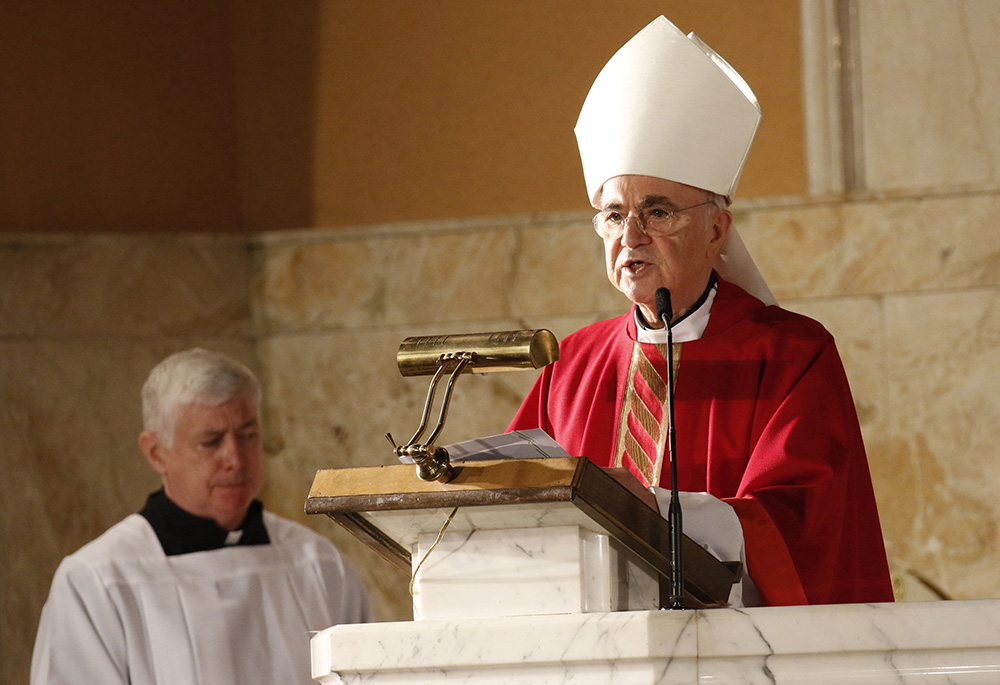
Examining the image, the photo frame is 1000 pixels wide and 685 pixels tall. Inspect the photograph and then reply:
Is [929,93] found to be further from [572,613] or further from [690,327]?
[572,613]

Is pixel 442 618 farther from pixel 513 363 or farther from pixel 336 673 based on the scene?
pixel 513 363

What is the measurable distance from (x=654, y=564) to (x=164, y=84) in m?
4.36

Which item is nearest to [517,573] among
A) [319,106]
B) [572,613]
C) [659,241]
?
[572,613]

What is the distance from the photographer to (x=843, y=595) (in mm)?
2514

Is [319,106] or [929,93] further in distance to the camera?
[319,106]

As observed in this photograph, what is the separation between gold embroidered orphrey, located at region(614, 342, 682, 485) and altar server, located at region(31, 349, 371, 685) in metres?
2.31

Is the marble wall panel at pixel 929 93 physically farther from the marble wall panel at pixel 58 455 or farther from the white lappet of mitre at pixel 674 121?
the marble wall panel at pixel 58 455

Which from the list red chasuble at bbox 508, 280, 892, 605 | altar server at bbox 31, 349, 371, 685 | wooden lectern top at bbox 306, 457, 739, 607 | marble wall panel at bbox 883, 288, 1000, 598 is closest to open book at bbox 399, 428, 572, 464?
wooden lectern top at bbox 306, 457, 739, 607

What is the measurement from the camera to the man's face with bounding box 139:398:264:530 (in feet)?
16.7

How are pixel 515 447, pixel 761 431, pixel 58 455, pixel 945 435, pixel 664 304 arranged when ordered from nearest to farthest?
pixel 515 447 → pixel 664 304 → pixel 761 431 → pixel 945 435 → pixel 58 455

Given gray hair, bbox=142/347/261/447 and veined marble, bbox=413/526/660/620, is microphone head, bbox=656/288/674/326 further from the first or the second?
gray hair, bbox=142/347/261/447

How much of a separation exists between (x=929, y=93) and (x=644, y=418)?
264 centimetres

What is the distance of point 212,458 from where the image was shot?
16.8ft

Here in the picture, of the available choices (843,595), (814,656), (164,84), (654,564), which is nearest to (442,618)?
(654,564)
